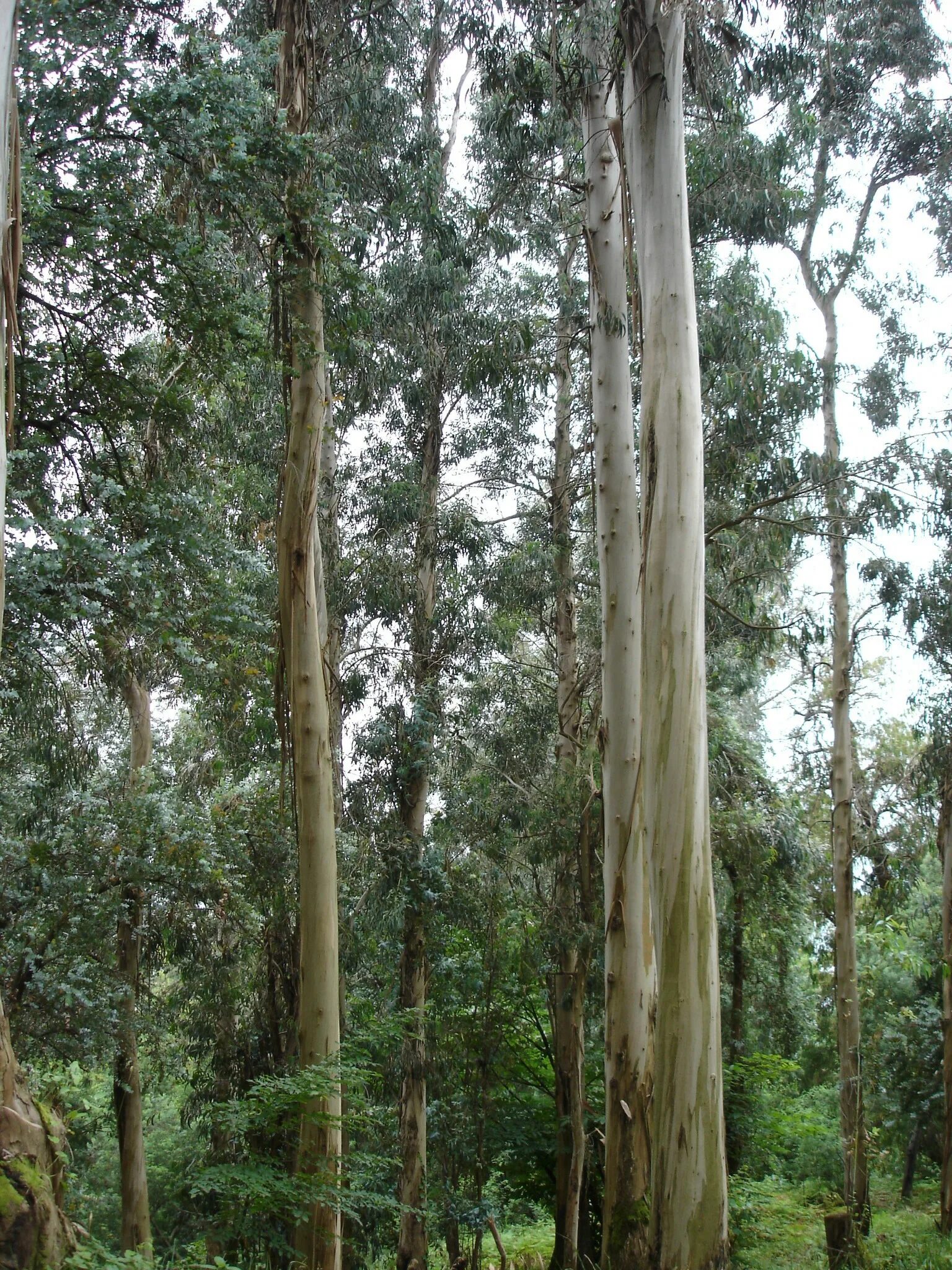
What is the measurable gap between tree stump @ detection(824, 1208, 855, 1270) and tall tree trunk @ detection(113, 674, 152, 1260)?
18.3ft

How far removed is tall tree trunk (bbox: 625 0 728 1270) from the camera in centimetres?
326

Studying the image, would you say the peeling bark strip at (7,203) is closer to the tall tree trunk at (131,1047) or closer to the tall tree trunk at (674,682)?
the tall tree trunk at (674,682)

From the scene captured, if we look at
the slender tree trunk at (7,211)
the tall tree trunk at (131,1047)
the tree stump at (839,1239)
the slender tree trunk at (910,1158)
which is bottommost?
the slender tree trunk at (910,1158)

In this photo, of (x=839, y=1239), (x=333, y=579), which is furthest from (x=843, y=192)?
(x=839, y=1239)

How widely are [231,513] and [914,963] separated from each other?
1042 centimetres

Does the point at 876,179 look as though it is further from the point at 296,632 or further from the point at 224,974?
the point at 224,974

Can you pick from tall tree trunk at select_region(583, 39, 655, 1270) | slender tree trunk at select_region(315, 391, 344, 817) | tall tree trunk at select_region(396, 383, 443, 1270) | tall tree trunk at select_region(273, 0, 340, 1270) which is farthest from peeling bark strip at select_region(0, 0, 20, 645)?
tall tree trunk at select_region(396, 383, 443, 1270)

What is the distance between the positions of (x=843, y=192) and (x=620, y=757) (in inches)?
343

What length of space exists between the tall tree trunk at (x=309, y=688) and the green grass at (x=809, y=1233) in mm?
4746

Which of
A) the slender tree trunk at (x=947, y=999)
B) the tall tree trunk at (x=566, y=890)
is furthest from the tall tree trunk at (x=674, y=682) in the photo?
the slender tree trunk at (x=947, y=999)

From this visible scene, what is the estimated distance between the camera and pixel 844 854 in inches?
426

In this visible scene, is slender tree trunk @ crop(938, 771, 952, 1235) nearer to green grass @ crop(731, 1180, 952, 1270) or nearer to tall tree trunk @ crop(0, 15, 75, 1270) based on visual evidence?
green grass @ crop(731, 1180, 952, 1270)

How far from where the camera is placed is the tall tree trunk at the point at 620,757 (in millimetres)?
5027

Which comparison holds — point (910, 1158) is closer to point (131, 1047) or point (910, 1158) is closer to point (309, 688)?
point (131, 1047)
